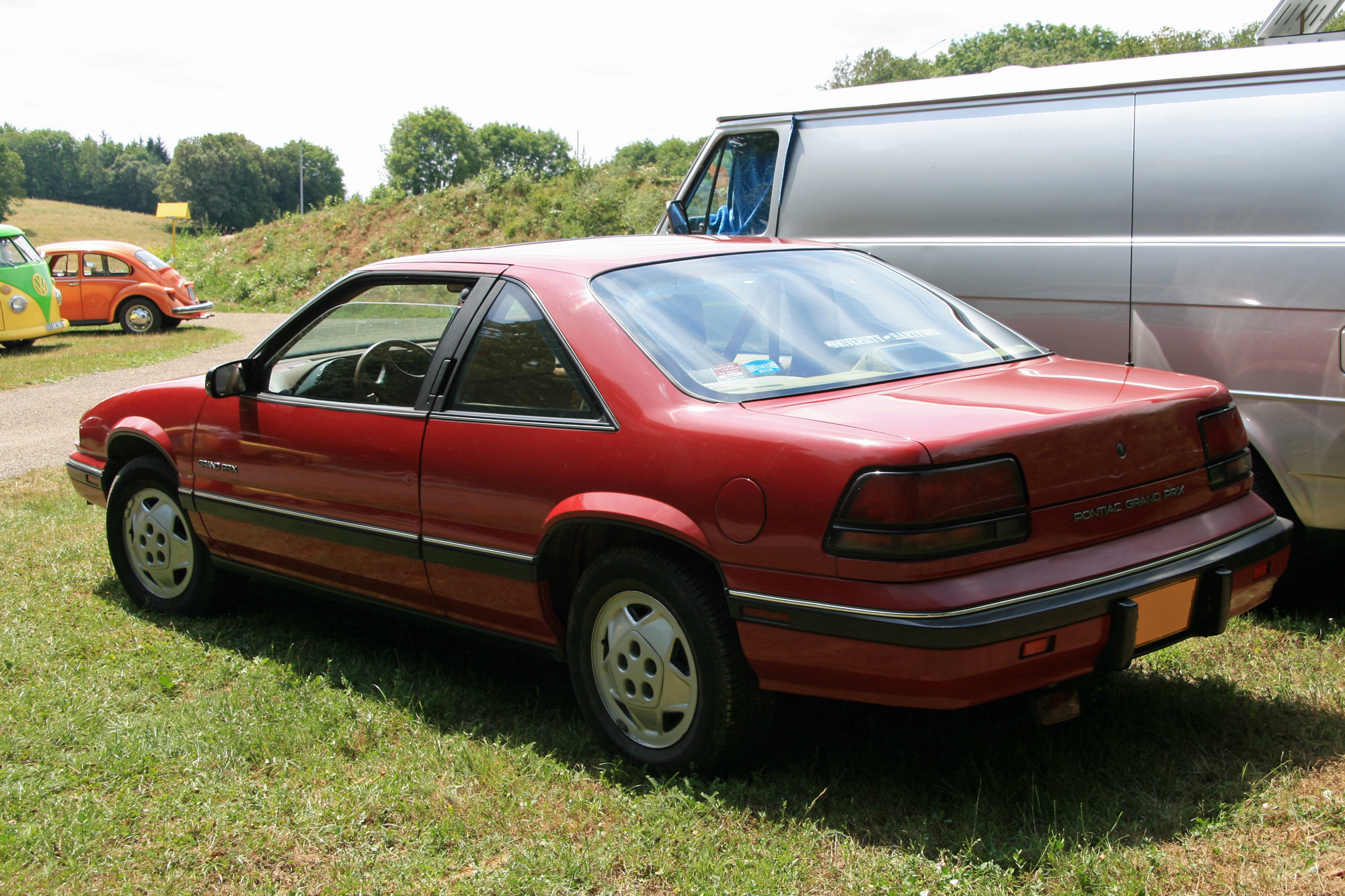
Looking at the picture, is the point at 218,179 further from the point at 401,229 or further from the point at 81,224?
the point at 401,229

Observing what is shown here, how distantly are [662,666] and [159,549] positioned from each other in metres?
2.90

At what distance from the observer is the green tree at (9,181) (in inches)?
2803

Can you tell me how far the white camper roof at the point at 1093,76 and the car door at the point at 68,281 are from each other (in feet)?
61.4

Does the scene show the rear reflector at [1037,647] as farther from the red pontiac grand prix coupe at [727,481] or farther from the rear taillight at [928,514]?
the rear taillight at [928,514]

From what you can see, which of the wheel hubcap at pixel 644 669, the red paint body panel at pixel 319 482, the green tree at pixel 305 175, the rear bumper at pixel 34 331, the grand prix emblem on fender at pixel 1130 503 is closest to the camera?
the grand prix emblem on fender at pixel 1130 503

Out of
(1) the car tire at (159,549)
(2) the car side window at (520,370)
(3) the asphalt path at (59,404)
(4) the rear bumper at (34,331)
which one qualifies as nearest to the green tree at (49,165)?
(3) the asphalt path at (59,404)

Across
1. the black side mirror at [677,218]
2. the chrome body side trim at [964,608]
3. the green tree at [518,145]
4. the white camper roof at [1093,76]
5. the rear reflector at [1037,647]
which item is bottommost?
the rear reflector at [1037,647]

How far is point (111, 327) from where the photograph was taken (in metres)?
21.6

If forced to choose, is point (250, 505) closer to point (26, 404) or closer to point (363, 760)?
point (363, 760)

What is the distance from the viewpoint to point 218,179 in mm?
92000

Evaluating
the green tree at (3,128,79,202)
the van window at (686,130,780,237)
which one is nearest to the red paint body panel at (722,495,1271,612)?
the van window at (686,130,780,237)

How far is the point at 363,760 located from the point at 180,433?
6.27 feet

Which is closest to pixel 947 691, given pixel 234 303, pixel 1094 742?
pixel 1094 742

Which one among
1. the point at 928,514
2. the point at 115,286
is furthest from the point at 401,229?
the point at 928,514
